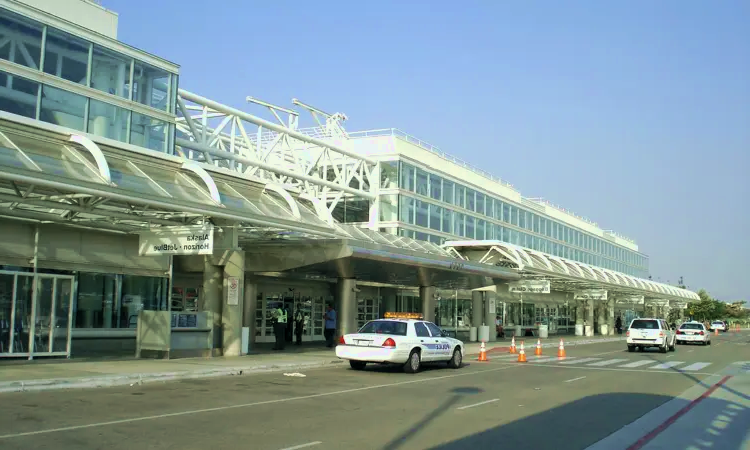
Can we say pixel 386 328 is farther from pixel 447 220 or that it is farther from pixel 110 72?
pixel 447 220

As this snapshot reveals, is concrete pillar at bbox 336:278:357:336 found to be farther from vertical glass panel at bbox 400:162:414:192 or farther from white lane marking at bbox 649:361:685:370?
white lane marking at bbox 649:361:685:370

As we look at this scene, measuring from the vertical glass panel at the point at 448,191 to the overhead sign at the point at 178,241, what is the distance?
2757 cm

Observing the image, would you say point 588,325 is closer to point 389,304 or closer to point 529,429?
point 389,304

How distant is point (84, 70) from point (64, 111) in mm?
1538

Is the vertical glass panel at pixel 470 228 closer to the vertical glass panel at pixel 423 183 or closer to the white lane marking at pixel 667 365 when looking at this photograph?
the vertical glass panel at pixel 423 183

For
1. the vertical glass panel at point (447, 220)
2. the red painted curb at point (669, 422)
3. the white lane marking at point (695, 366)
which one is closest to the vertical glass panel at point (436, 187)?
the vertical glass panel at point (447, 220)

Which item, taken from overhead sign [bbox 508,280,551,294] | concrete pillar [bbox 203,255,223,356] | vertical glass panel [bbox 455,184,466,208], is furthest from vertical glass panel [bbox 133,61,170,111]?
vertical glass panel [bbox 455,184,466,208]

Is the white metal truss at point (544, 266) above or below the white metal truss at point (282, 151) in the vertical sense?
below

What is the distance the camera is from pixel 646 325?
35312mm

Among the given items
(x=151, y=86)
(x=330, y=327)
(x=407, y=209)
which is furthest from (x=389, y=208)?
(x=151, y=86)

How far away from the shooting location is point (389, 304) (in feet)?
146

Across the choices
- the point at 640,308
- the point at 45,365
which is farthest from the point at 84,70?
the point at 640,308

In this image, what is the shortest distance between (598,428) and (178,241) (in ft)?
46.4

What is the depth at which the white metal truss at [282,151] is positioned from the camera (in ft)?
102
